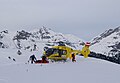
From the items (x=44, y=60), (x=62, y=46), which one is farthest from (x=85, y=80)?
(x=62, y=46)

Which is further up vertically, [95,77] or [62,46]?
[62,46]

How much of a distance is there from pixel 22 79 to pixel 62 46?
62.9 feet

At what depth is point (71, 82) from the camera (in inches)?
668

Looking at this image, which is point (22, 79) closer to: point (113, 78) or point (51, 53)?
point (113, 78)

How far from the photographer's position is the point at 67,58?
36875 mm

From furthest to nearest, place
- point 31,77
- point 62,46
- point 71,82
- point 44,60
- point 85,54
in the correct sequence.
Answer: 1. point 85,54
2. point 62,46
3. point 44,60
4. point 31,77
5. point 71,82

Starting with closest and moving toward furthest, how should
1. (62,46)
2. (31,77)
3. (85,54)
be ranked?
(31,77), (62,46), (85,54)

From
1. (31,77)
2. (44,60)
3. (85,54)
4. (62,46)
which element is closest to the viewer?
(31,77)

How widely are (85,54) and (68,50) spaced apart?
4.67 meters

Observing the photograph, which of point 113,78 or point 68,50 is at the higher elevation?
point 68,50

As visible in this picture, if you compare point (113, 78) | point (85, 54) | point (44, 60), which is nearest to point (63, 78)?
point (113, 78)

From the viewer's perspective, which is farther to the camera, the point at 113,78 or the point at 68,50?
the point at 68,50

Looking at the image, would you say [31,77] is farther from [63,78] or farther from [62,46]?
[62,46]

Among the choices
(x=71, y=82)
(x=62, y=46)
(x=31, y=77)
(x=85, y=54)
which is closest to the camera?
(x=71, y=82)
